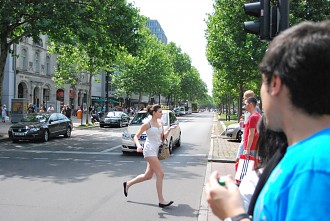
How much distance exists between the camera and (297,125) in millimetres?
1271

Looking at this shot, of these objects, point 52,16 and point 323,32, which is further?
point 52,16

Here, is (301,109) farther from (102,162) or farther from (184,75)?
(184,75)

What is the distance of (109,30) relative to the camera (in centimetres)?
1772

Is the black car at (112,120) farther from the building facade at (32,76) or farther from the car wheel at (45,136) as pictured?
the car wheel at (45,136)

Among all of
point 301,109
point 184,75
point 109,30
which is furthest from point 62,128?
point 184,75

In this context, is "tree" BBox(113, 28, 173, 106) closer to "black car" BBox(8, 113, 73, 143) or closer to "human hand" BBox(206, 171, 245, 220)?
"black car" BBox(8, 113, 73, 143)

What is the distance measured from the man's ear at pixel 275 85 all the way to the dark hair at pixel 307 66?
0.04ft

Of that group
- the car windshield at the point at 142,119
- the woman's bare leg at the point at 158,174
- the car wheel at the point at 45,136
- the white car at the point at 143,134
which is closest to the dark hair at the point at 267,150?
the woman's bare leg at the point at 158,174

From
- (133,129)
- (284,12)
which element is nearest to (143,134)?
(133,129)

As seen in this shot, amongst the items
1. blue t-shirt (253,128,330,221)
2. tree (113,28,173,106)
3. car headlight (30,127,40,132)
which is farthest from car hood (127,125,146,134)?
tree (113,28,173,106)

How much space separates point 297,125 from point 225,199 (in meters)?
0.37

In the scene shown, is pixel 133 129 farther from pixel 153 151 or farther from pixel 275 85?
pixel 275 85

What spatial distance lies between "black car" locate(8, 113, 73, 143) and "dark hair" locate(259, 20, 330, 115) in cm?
1677

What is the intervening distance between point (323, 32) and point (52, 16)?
1547cm
